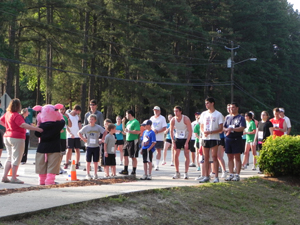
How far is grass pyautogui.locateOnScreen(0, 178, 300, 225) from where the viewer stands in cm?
707

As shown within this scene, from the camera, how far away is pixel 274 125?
1507 cm

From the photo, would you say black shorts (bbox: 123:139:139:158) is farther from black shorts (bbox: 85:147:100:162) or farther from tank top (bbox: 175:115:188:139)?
tank top (bbox: 175:115:188:139)

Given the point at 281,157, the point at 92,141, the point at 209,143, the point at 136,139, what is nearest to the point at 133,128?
the point at 136,139

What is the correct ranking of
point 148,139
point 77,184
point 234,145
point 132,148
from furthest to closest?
point 132,148, point 148,139, point 234,145, point 77,184

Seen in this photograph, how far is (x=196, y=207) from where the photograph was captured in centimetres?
870

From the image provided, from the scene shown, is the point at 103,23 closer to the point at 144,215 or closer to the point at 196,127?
the point at 196,127

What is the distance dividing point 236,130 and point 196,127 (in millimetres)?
3683

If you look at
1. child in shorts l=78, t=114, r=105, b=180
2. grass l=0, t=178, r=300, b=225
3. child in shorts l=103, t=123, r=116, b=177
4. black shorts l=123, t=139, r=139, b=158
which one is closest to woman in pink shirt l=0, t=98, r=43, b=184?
child in shorts l=78, t=114, r=105, b=180

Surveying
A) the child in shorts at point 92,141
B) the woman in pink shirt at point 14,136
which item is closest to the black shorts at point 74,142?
the child in shorts at point 92,141

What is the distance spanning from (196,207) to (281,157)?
4.24 metres

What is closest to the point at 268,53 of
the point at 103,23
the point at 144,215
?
the point at 103,23

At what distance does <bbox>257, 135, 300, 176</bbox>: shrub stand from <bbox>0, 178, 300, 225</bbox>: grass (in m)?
0.65

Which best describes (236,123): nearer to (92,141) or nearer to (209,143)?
(209,143)

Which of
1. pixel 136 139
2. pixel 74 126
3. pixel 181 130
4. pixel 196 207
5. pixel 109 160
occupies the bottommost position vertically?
pixel 196 207
